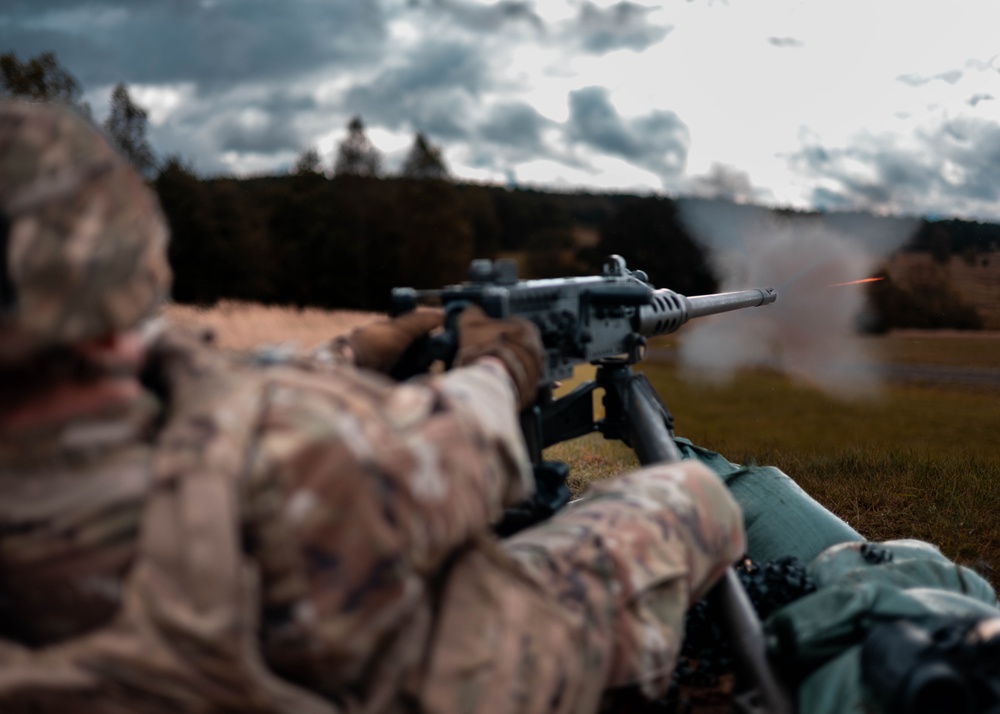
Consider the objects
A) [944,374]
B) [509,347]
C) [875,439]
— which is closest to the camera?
[509,347]

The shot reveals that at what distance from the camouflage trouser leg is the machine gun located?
0.40m

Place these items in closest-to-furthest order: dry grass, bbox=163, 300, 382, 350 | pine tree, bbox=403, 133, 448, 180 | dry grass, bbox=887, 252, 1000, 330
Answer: dry grass, bbox=163, 300, 382, 350 < dry grass, bbox=887, 252, 1000, 330 < pine tree, bbox=403, 133, 448, 180

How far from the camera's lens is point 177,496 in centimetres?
173

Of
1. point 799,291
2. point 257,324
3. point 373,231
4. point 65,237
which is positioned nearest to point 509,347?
point 65,237

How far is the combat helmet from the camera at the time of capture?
1713 mm

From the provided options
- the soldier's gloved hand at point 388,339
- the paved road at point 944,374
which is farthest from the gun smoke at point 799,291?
the soldier's gloved hand at point 388,339

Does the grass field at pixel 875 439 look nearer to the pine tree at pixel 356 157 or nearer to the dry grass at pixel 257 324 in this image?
the dry grass at pixel 257 324

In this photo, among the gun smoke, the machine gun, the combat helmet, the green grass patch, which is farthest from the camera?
the gun smoke

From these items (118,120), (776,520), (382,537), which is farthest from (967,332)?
(118,120)

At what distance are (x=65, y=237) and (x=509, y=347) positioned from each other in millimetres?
1414

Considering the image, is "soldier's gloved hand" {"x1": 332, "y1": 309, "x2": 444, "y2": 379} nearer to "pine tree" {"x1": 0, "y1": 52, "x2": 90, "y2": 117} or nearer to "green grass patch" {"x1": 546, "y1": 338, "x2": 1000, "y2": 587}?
"green grass patch" {"x1": 546, "y1": 338, "x2": 1000, "y2": 587}

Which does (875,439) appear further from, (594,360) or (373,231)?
(373,231)

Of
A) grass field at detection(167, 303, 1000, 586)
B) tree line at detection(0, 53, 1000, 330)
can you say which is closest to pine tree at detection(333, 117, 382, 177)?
tree line at detection(0, 53, 1000, 330)

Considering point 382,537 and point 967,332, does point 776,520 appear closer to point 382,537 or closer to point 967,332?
point 382,537
